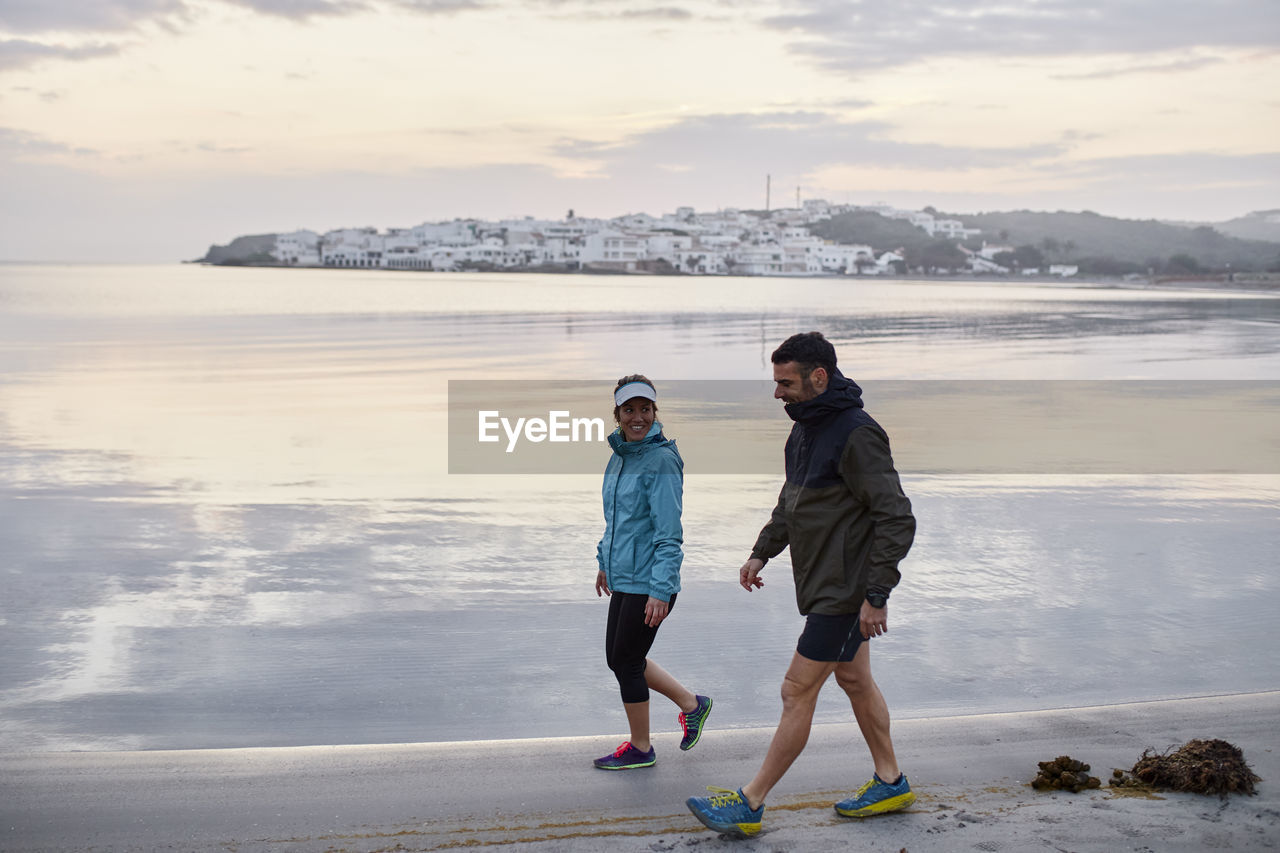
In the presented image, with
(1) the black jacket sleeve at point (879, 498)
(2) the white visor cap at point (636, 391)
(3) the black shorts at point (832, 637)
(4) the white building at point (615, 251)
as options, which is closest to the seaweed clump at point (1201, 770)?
(3) the black shorts at point (832, 637)

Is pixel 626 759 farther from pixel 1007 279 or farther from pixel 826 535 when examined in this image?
pixel 1007 279

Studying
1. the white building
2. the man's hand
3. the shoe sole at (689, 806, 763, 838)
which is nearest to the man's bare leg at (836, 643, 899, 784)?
the man's hand

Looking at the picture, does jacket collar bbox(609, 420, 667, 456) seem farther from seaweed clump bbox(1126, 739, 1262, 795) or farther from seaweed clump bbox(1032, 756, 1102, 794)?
seaweed clump bbox(1126, 739, 1262, 795)

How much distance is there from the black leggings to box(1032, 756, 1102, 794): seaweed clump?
1442mm

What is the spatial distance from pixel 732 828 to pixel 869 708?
2.11ft

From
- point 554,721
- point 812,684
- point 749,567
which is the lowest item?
point 554,721

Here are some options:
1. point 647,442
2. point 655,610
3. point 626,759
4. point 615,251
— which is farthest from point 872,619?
point 615,251

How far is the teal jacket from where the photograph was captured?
407cm

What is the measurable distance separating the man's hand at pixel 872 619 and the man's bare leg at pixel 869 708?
25cm

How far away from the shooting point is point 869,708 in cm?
394

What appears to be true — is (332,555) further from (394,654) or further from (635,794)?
(635,794)

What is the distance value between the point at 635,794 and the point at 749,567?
891 millimetres

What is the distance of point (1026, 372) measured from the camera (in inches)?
856

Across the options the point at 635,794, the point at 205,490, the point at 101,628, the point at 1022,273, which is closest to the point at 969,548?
the point at 635,794
